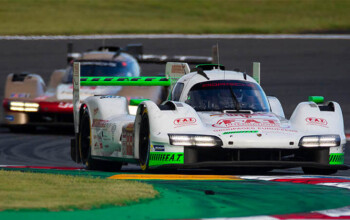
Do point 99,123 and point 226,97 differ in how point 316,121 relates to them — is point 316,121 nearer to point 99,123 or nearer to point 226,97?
point 226,97

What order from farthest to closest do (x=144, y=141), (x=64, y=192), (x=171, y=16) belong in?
(x=171, y=16) < (x=144, y=141) < (x=64, y=192)

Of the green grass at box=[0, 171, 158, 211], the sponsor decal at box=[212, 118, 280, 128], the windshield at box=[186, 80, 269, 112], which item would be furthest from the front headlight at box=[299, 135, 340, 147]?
the green grass at box=[0, 171, 158, 211]

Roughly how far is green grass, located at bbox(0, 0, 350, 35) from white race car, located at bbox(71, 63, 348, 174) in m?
18.9

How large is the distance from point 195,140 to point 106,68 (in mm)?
9103

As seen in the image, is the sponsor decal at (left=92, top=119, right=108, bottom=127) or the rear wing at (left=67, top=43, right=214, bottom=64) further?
the rear wing at (left=67, top=43, right=214, bottom=64)

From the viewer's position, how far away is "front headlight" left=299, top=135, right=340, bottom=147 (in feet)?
32.7

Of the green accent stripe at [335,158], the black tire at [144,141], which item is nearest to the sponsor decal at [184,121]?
A: the black tire at [144,141]

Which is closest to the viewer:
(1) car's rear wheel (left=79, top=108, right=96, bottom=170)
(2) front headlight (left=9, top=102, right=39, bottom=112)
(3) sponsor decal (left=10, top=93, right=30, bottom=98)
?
(1) car's rear wheel (left=79, top=108, right=96, bottom=170)

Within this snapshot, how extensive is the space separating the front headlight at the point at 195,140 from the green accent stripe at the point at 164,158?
0.40ft

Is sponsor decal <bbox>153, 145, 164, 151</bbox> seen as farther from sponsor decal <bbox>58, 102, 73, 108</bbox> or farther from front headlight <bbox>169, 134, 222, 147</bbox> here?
sponsor decal <bbox>58, 102, 73, 108</bbox>

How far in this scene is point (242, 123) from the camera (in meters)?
10.1

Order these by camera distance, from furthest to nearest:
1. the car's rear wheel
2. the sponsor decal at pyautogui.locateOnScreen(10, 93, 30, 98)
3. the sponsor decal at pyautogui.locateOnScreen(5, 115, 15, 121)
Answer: the sponsor decal at pyautogui.locateOnScreen(10, 93, 30, 98) < the sponsor decal at pyautogui.locateOnScreen(5, 115, 15, 121) < the car's rear wheel

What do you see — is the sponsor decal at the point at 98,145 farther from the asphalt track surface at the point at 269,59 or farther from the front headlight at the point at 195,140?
the asphalt track surface at the point at 269,59

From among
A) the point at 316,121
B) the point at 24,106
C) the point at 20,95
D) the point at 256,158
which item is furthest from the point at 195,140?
the point at 20,95
